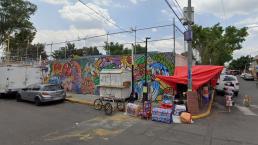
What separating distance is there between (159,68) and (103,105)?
506 centimetres

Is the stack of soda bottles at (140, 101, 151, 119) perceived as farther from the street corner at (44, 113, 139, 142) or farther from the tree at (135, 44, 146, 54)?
the tree at (135, 44, 146, 54)

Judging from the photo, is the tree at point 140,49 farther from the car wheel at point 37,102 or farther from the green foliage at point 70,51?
the car wheel at point 37,102

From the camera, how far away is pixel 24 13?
4197 centimetres

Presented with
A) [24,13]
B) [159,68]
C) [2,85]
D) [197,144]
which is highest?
[24,13]

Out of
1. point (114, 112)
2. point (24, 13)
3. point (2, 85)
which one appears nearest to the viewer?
point (114, 112)

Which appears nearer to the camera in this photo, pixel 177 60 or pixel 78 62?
pixel 177 60

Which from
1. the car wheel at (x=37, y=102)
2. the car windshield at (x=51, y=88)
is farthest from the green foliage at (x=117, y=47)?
the car wheel at (x=37, y=102)

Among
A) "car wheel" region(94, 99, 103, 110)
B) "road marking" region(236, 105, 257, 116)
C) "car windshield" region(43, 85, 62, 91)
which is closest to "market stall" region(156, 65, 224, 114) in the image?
"road marking" region(236, 105, 257, 116)

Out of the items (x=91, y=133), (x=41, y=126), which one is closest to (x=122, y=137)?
(x=91, y=133)

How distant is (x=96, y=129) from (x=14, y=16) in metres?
37.0

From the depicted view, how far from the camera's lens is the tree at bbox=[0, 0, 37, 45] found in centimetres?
4039

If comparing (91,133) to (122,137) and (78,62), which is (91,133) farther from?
(78,62)

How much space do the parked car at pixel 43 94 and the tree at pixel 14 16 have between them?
2726cm

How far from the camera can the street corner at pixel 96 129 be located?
898 cm
